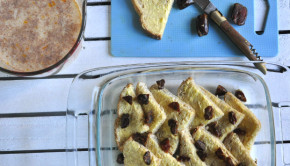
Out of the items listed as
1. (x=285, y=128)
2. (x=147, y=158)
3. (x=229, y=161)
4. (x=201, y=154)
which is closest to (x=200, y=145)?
(x=201, y=154)

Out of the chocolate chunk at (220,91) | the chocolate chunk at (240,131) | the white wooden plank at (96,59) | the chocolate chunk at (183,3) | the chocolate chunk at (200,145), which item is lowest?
Answer: the chocolate chunk at (200,145)

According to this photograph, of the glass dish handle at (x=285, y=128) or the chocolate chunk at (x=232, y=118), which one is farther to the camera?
the glass dish handle at (x=285, y=128)

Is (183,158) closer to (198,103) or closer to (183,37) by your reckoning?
(198,103)

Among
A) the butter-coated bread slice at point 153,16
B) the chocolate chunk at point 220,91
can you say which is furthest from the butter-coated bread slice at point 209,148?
the butter-coated bread slice at point 153,16

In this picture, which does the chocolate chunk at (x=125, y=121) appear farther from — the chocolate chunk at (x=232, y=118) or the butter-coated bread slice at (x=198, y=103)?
the chocolate chunk at (x=232, y=118)

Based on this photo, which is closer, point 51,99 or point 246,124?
point 246,124

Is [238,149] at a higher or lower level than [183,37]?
lower

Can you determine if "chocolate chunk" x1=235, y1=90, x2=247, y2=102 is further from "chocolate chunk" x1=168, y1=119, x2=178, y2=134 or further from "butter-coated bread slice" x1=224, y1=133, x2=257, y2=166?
"chocolate chunk" x1=168, y1=119, x2=178, y2=134
